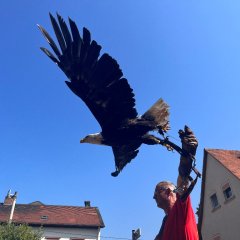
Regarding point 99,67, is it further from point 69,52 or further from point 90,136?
point 90,136

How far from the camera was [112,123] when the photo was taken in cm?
375

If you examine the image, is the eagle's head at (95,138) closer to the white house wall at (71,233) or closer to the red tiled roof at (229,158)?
the red tiled roof at (229,158)

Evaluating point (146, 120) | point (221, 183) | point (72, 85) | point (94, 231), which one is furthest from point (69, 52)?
point (94, 231)

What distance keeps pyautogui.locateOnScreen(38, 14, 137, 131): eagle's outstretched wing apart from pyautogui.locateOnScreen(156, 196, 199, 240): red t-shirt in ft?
4.96

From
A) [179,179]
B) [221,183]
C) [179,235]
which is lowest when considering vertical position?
[179,235]

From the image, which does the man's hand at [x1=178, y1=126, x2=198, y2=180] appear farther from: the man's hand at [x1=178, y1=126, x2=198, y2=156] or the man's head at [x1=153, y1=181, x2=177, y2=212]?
the man's head at [x1=153, y1=181, x2=177, y2=212]

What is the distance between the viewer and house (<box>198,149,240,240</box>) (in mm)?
16234

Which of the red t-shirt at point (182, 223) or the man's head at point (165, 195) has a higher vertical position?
the man's head at point (165, 195)

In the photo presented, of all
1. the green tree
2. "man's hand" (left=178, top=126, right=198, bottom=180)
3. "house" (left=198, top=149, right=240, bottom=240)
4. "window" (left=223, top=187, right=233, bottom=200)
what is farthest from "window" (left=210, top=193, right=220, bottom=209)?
"man's hand" (left=178, top=126, right=198, bottom=180)

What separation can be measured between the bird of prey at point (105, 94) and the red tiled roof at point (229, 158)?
1407 centimetres

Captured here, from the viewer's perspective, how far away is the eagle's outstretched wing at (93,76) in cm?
383

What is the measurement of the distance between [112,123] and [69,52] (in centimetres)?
113

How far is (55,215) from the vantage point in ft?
95.5

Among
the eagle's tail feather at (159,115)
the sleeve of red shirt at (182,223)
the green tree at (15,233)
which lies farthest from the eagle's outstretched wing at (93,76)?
the green tree at (15,233)
